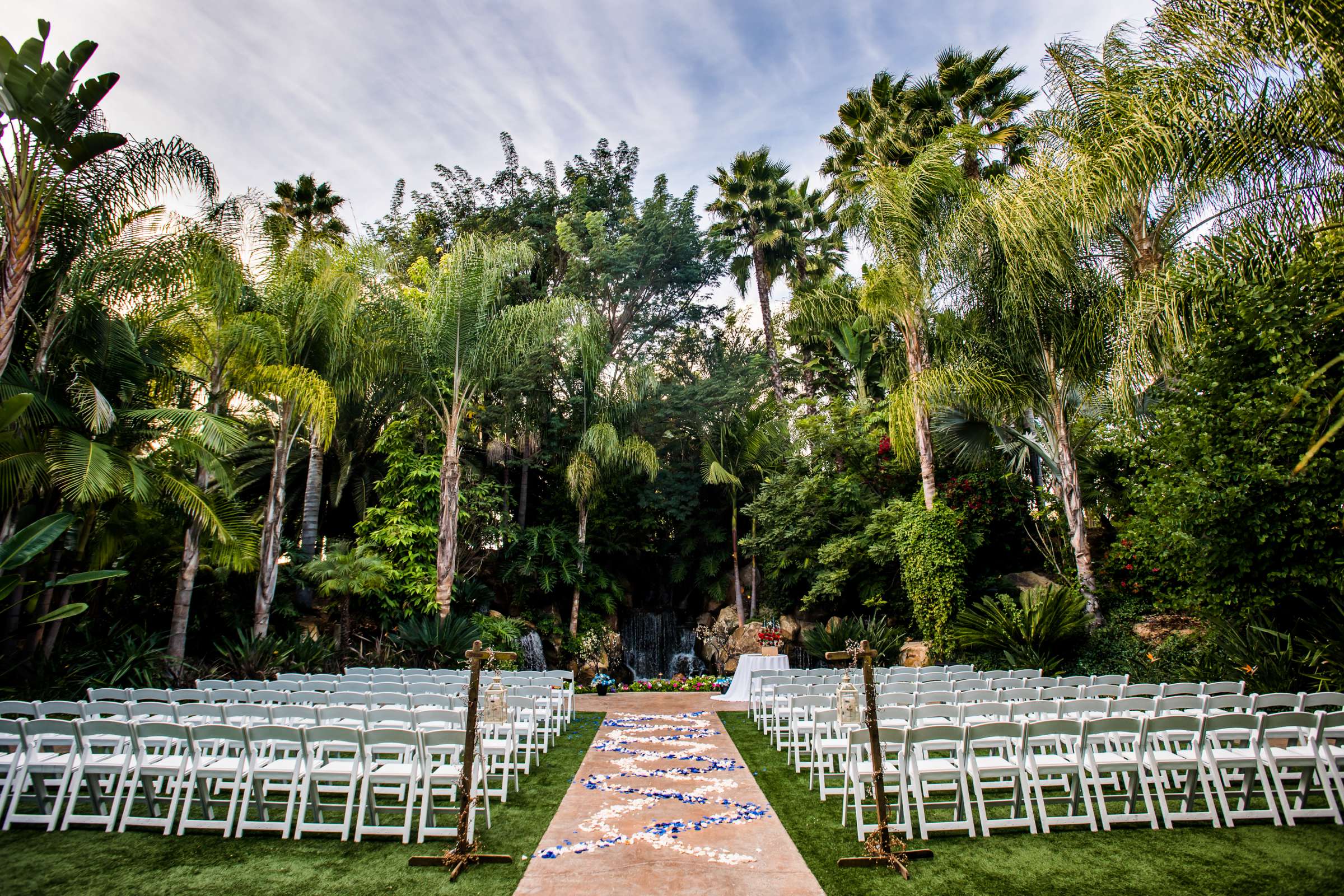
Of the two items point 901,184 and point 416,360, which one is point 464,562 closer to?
point 416,360

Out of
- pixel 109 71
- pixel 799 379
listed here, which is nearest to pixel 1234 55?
pixel 109 71

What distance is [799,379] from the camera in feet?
90.3

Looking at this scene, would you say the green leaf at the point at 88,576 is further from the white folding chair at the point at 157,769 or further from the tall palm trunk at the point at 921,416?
the tall palm trunk at the point at 921,416

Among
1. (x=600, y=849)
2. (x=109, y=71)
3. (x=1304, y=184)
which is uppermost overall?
(x=109, y=71)

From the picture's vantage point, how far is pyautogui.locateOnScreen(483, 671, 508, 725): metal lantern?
4805mm

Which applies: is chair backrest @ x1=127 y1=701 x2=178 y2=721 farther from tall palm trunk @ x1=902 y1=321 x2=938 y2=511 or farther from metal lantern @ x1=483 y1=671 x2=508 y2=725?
tall palm trunk @ x1=902 y1=321 x2=938 y2=511

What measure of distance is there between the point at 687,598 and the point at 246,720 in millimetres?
19128

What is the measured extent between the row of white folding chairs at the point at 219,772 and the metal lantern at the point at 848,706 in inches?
115

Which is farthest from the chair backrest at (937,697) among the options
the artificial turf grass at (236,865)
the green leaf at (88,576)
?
the green leaf at (88,576)

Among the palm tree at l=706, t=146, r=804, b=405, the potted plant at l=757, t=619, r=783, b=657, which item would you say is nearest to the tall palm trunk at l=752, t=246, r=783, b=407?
the palm tree at l=706, t=146, r=804, b=405

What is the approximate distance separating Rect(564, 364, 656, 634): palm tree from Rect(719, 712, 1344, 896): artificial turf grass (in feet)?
48.3

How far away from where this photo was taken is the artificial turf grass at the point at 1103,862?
4.28 m

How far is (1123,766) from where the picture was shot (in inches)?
214

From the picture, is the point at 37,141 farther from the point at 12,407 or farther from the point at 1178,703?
the point at 1178,703
